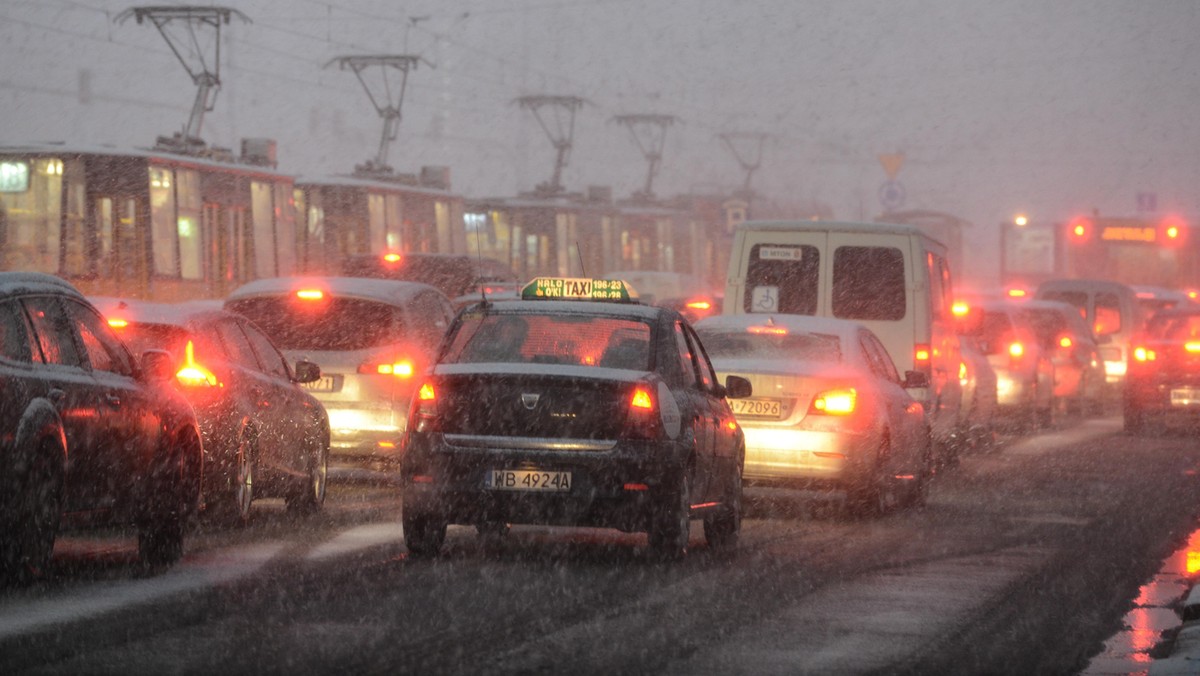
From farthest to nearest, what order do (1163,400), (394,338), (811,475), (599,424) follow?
(1163,400) < (394,338) < (811,475) < (599,424)

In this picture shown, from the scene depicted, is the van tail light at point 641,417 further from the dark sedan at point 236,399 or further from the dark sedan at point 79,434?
the dark sedan at point 236,399

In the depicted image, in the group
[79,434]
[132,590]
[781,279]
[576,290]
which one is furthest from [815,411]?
[79,434]

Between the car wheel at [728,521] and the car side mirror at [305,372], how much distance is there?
327cm

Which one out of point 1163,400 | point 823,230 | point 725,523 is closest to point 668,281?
point 1163,400

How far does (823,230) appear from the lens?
64.7 feet

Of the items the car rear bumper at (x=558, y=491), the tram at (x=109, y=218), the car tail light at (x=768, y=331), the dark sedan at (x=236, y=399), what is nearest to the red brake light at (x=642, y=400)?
the car rear bumper at (x=558, y=491)

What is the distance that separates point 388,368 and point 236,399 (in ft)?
11.2

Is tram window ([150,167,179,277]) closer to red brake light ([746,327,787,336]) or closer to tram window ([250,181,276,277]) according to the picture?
tram window ([250,181,276,277])

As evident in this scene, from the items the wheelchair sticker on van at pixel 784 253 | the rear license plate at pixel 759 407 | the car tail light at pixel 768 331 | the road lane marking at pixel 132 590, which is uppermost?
the wheelchair sticker on van at pixel 784 253

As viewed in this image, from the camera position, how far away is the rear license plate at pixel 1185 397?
25609mm

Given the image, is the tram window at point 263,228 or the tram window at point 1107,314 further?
the tram window at point 1107,314

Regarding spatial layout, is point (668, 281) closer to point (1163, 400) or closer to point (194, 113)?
point (194, 113)

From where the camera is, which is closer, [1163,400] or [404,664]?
[404,664]

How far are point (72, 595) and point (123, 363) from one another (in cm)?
160
